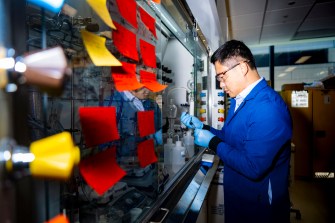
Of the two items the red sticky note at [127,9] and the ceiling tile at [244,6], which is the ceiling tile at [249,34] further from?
the red sticky note at [127,9]

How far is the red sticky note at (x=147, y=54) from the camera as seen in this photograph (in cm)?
93

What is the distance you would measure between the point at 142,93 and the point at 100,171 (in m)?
0.50

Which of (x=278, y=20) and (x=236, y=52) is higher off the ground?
(x=278, y=20)

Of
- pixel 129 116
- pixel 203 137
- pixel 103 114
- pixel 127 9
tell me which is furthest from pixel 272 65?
pixel 103 114

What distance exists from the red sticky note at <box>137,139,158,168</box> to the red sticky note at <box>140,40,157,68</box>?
1.17 feet

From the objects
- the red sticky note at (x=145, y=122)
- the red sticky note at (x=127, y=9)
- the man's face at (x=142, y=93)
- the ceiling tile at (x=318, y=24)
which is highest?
the ceiling tile at (x=318, y=24)

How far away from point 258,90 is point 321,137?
4.15m

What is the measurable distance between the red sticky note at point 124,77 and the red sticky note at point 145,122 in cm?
19

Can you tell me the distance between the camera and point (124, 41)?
2.43ft

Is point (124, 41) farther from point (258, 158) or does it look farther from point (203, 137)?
point (203, 137)

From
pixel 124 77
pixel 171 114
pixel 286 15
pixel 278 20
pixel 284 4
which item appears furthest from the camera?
pixel 278 20

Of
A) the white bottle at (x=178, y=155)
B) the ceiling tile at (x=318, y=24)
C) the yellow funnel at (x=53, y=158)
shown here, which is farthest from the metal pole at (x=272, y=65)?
the yellow funnel at (x=53, y=158)

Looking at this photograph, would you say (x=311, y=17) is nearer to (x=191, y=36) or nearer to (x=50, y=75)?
(x=191, y=36)

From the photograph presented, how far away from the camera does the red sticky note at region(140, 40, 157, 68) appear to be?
928mm
